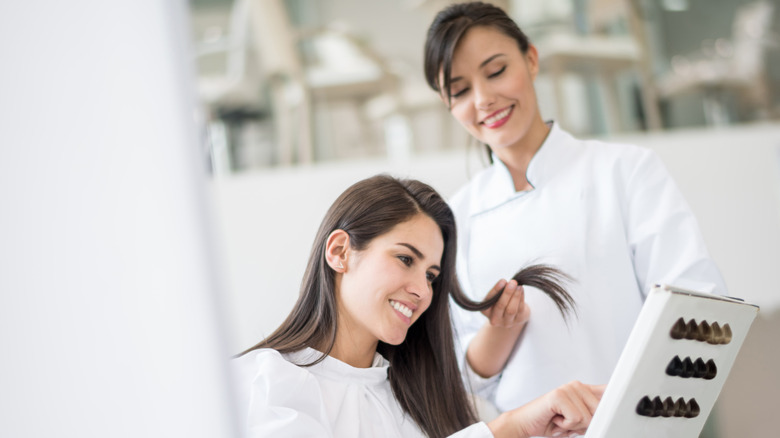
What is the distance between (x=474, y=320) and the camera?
0.66 m

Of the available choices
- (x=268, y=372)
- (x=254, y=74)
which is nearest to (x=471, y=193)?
(x=268, y=372)

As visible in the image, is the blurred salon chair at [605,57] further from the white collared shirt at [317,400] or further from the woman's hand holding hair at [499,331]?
the white collared shirt at [317,400]

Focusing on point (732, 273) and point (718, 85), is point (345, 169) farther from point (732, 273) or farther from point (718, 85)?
point (718, 85)

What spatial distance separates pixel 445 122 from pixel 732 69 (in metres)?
0.67

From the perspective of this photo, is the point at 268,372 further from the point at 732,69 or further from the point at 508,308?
the point at 732,69

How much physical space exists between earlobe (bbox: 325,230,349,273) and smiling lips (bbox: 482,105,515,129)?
0.18m

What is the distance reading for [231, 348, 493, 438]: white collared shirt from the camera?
0.51 m

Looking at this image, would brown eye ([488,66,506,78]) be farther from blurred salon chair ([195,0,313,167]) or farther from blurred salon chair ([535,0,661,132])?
blurred salon chair ([195,0,313,167])

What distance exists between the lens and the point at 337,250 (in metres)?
0.57

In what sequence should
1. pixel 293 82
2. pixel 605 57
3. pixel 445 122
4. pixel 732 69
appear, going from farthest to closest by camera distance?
pixel 732 69 → pixel 293 82 → pixel 605 57 → pixel 445 122

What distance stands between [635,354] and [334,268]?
23 centimetres

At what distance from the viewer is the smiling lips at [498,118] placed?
25.8 inches

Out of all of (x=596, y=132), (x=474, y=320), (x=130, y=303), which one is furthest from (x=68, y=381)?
(x=596, y=132)

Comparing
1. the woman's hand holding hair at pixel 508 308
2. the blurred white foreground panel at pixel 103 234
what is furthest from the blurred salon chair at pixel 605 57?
the blurred white foreground panel at pixel 103 234
